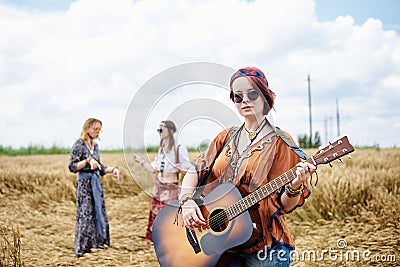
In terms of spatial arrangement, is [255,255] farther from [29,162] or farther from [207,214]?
[29,162]

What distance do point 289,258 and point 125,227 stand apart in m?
4.96

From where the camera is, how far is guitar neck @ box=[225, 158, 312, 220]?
217 centimetres

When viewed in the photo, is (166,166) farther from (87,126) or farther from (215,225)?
(215,225)

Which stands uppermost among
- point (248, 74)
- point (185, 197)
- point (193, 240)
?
point (248, 74)

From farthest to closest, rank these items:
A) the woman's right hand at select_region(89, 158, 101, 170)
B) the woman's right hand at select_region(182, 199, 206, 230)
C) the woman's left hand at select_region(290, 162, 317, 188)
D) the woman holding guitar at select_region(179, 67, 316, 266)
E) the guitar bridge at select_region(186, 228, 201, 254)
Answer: the woman's right hand at select_region(89, 158, 101, 170) → the guitar bridge at select_region(186, 228, 201, 254) → the woman's right hand at select_region(182, 199, 206, 230) → the woman holding guitar at select_region(179, 67, 316, 266) → the woman's left hand at select_region(290, 162, 317, 188)

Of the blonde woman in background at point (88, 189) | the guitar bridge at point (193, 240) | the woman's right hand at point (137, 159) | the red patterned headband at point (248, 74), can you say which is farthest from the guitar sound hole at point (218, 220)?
the blonde woman in background at point (88, 189)

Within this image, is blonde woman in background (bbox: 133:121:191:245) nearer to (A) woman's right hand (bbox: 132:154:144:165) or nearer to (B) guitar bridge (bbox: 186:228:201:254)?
(A) woman's right hand (bbox: 132:154:144:165)

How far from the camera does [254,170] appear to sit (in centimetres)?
223

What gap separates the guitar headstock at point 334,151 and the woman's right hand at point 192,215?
648 mm

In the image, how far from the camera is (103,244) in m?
5.60

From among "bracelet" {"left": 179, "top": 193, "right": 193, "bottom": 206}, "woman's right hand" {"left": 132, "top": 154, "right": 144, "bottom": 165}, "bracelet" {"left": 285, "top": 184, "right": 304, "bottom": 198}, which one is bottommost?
"bracelet" {"left": 179, "top": 193, "right": 193, "bottom": 206}

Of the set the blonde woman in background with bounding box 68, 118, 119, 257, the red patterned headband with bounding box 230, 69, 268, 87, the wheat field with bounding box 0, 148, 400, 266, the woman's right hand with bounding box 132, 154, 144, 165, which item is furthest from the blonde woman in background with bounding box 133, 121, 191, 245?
the blonde woman in background with bounding box 68, 118, 119, 257

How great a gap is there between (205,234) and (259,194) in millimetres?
423

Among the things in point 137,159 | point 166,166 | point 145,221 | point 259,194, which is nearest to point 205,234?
point 259,194
